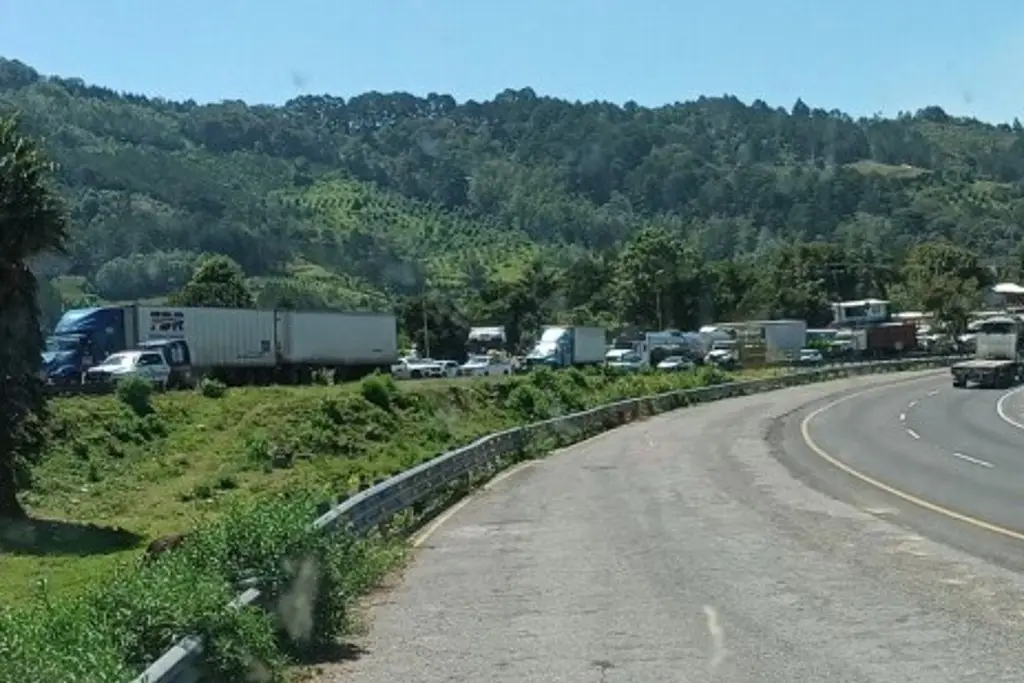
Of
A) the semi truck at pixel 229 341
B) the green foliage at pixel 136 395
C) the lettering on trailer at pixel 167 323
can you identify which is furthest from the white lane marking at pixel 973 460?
the lettering on trailer at pixel 167 323

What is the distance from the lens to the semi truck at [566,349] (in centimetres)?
8750

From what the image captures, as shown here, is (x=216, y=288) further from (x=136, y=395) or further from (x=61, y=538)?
(x=61, y=538)

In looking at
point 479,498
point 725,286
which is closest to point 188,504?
point 479,498

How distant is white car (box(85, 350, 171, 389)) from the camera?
161 ft

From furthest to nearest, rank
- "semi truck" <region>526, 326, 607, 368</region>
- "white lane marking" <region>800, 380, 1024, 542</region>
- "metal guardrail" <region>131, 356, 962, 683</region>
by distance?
"semi truck" <region>526, 326, 607, 368</region>, "white lane marking" <region>800, 380, 1024, 542</region>, "metal guardrail" <region>131, 356, 962, 683</region>

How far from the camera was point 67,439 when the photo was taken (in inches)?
1503

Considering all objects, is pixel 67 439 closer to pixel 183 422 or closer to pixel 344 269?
pixel 183 422

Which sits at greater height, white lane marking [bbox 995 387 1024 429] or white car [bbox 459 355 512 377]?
white car [bbox 459 355 512 377]

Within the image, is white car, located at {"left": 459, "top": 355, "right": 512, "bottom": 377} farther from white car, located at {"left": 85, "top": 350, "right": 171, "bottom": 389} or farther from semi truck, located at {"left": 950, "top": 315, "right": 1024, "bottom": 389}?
white car, located at {"left": 85, "top": 350, "right": 171, "bottom": 389}

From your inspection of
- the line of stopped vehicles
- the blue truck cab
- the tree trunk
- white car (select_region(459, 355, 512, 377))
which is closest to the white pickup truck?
the line of stopped vehicles

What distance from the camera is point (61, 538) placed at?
1112 inches

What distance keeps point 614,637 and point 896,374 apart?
84.3 metres

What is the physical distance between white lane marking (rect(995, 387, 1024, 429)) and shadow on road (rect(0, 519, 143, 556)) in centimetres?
2656

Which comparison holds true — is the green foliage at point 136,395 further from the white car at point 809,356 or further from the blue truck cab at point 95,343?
the white car at point 809,356
